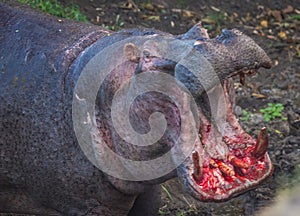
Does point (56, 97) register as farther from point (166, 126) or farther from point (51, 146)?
point (166, 126)

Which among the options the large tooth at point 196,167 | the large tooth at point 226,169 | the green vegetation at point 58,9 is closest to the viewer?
the large tooth at point 196,167

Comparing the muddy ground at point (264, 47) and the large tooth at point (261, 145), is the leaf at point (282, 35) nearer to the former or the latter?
the muddy ground at point (264, 47)

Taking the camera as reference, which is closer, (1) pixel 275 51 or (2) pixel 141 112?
(2) pixel 141 112

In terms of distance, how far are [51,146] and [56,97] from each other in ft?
0.75

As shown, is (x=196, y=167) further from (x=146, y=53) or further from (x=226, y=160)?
(x=146, y=53)

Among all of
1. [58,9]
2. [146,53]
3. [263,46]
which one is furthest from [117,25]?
[146,53]

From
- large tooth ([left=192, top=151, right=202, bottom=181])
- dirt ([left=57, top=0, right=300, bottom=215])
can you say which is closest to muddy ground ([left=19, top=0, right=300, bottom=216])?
dirt ([left=57, top=0, right=300, bottom=215])

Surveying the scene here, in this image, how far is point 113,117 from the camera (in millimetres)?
3340

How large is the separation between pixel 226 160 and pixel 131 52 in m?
0.62

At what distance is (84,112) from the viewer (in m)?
3.43

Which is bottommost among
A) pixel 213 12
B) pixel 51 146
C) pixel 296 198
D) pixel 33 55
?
pixel 213 12

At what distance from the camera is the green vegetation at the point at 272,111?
5.71 meters

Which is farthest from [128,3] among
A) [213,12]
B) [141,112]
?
[141,112]

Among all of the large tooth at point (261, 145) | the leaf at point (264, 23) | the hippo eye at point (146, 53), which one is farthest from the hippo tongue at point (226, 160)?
the leaf at point (264, 23)
